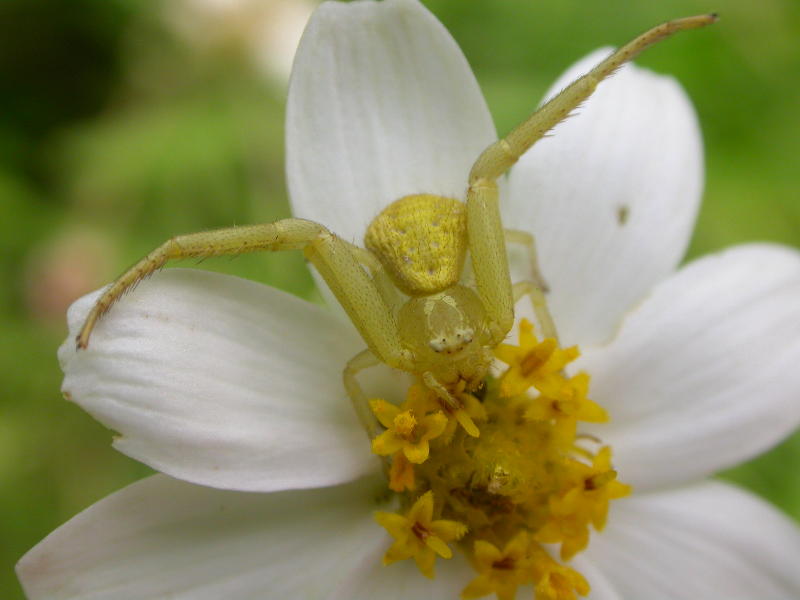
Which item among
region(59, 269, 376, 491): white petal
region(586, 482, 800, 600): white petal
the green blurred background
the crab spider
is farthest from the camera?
the green blurred background

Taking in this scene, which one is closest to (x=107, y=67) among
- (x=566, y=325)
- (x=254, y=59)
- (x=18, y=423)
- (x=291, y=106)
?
(x=254, y=59)

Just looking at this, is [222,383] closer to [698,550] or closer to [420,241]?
Result: [420,241]

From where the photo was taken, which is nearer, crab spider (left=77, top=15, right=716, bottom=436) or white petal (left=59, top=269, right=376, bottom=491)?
white petal (left=59, top=269, right=376, bottom=491)

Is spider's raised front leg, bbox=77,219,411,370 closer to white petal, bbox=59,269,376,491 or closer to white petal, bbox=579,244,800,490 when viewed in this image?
white petal, bbox=59,269,376,491

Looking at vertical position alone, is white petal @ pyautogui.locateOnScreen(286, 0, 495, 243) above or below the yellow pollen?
above

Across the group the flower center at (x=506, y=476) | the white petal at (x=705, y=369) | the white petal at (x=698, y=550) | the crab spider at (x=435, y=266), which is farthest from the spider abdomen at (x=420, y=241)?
the white petal at (x=698, y=550)

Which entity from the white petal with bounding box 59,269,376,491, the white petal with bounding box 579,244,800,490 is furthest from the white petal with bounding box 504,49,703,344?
the white petal with bounding box 59,269,376,491
